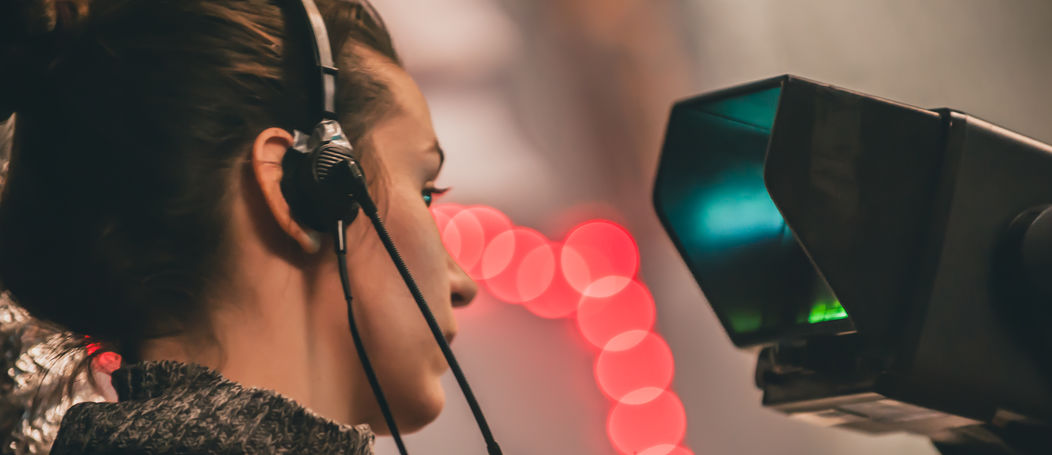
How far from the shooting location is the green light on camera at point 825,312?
54cm

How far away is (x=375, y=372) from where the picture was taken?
1.71 feet

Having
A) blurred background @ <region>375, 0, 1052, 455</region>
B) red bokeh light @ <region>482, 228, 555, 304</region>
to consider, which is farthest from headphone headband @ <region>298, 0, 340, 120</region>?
red bokeh light @ <region>482, 228, 555, 304</region>

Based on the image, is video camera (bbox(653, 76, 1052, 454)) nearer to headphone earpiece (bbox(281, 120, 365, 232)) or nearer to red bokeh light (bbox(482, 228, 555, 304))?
headphone earpiece (bbox(281, 120, 365, 232))

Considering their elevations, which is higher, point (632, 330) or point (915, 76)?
point (915, 76)

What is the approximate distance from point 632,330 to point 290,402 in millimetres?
1337

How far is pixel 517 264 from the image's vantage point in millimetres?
1463

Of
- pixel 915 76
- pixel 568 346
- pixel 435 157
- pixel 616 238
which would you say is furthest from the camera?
pixel 616 238

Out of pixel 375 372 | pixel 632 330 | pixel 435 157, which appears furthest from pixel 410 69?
pixel 632 330

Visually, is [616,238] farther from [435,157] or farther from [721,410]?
[435,157]

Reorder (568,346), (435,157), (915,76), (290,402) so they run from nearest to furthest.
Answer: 1. (290,402)
2. (435,157)
3. (915,76)
4. (568,346)

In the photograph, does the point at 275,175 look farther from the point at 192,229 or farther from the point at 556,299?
the point at 556,299

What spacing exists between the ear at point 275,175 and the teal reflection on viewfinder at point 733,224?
0.27 meters

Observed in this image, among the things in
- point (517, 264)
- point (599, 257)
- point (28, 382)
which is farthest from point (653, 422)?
point (28, 382)

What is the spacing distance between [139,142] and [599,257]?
1.28 m
